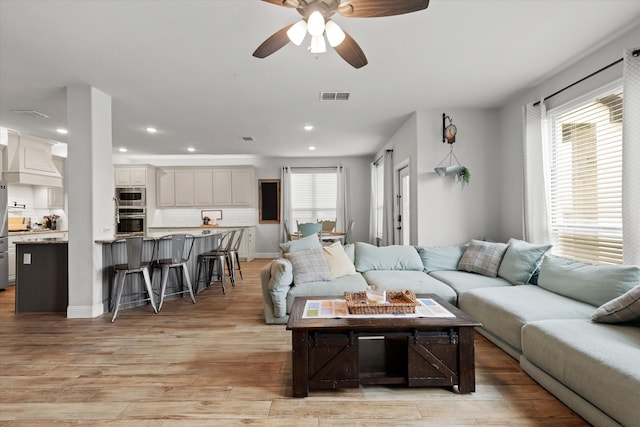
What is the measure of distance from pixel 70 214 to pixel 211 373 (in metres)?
2.80

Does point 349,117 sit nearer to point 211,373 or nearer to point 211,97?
point 211,97

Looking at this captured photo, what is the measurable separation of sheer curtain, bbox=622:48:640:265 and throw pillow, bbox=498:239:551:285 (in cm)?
73

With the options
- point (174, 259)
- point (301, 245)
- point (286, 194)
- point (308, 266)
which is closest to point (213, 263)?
point (174, 259)

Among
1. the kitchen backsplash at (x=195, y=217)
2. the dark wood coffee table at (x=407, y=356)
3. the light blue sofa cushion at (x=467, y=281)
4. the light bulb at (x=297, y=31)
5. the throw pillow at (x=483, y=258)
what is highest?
the light bulb at (x=297, y=31)

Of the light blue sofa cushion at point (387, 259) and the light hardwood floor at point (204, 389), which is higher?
the light blue sofa cushion at point (387, 259)

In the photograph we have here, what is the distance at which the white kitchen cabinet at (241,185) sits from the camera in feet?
28.2

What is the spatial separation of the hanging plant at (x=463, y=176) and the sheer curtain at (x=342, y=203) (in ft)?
13.6

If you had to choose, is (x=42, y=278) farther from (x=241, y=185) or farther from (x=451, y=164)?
(x=451, y=164)

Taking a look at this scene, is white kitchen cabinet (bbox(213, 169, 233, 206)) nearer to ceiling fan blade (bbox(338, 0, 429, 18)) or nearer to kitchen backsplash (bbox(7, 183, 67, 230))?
kitchen backsplash (bbox(7, 183, 67, 230))

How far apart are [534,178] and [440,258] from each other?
145cm

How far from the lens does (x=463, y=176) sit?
15.6ft

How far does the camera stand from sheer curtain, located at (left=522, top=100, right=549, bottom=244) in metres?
3.83

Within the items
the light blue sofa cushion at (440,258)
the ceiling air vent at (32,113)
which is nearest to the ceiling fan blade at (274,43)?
the light blue sofa cushion at (440,258)

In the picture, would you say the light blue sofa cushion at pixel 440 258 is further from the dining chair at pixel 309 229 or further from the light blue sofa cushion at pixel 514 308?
the dining chair at pixel 309 229
